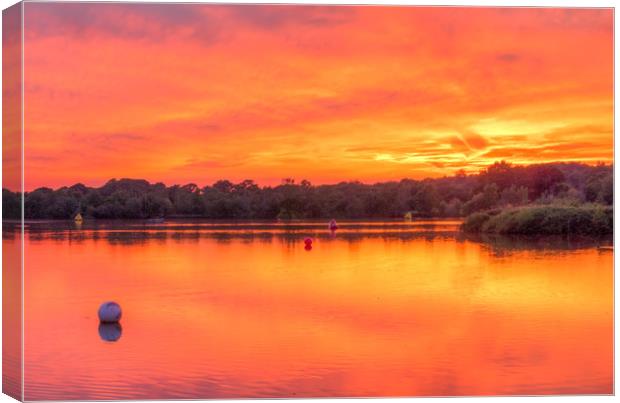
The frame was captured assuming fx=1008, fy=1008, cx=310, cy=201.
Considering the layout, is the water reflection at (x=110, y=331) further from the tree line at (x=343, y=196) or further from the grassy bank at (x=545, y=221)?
the grassy bank at (x=545, y=221)

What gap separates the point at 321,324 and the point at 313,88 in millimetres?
4556

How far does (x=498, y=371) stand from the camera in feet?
31.3

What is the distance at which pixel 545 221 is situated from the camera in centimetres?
2469

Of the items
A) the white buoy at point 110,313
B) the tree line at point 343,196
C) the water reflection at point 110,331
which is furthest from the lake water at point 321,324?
the tree line at point 343,196

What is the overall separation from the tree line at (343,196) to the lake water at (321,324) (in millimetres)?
1144

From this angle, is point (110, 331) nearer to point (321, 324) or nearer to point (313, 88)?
point (321, 324)

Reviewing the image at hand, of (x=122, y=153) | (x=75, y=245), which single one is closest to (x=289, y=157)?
(x=122, y=153)

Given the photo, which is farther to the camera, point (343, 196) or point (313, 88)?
point (343, 196)

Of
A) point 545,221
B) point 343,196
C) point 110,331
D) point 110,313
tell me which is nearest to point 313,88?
point 110,313

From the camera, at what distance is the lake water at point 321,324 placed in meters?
9.15

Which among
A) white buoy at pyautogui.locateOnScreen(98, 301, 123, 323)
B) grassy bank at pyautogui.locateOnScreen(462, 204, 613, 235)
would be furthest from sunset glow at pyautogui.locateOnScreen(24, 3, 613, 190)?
grassy bank at pyautogui.locateOnScreen(462, 204, 613, 235)

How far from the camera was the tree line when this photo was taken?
19.8 metres

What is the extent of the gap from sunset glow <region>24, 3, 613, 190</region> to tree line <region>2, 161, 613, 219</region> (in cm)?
213

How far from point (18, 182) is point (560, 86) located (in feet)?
27.1
